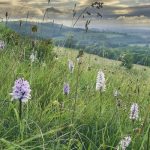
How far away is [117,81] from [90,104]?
12.9 ft

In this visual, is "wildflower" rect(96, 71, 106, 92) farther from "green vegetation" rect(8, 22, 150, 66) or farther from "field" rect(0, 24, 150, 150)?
"green vegetation" rect(8, 22, 150, 66)

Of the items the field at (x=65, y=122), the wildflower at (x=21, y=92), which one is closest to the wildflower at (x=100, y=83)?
the field at (x=65, y=122)

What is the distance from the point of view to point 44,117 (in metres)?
4.70

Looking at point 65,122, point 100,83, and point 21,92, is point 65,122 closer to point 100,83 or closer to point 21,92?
point 100,83

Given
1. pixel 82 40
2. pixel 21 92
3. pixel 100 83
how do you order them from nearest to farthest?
pixel 21 92 → pixel 100 83 → pixel 82 40

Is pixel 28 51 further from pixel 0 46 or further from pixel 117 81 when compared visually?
pixel 0 46

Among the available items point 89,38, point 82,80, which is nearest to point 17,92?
point 89,38

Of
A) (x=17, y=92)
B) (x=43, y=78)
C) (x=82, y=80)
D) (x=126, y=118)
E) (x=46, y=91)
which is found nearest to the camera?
(x=17, y=92)

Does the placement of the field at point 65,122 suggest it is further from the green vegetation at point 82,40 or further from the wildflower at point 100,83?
the green vegetation at point 82,40

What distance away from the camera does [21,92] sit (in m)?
3.37

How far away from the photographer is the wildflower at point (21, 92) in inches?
131

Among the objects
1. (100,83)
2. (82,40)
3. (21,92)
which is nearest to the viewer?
(21,92)

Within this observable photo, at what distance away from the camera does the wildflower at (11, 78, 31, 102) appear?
3340 mm

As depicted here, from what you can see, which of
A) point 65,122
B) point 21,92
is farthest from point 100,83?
point 21,92
